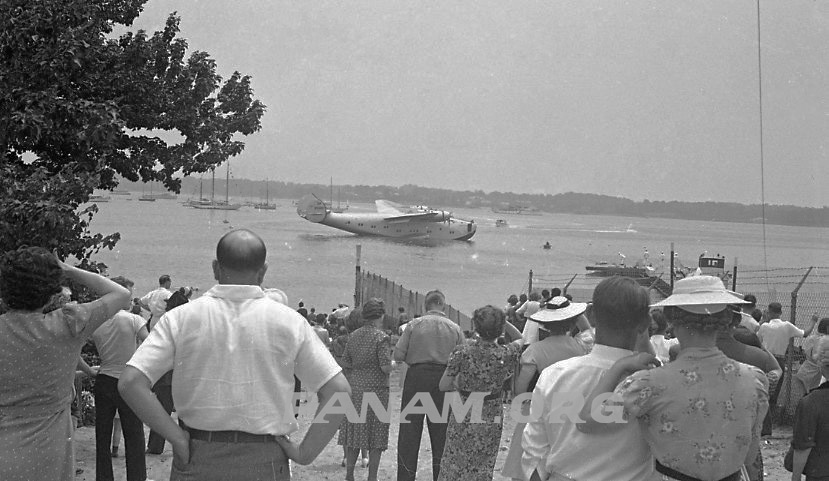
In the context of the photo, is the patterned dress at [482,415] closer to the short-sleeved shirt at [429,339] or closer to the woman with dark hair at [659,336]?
the short-sleeved shirt at [429,339]

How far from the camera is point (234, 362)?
2.44 metres

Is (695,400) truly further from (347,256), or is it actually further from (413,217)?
(413,217)

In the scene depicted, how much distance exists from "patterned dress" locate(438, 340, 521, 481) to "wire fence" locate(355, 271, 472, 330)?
11149mm

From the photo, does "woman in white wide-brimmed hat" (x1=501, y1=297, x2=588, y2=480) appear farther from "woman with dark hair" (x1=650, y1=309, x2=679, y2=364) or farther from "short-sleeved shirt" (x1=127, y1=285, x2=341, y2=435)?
"short-sleeved shirt" (x1=127, y1=285, x2=341, y2=435)

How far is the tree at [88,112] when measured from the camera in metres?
5.75

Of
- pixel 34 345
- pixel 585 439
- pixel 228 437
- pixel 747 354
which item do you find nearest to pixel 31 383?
pixel 34 345

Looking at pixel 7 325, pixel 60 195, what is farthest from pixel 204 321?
pixel 60 195

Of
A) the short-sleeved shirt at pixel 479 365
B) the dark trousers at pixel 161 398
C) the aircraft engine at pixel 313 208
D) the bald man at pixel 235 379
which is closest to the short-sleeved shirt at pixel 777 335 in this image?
the short-sleeved shirt at pixel 479 365

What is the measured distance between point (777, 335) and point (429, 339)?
4.67 meters

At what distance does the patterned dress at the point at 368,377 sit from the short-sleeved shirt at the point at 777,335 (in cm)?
449

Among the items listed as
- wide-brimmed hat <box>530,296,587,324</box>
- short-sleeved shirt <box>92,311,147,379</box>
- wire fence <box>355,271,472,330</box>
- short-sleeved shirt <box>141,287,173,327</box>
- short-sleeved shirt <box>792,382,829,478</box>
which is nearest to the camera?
short-sleeved shirt <box>792,382,829,478</box>

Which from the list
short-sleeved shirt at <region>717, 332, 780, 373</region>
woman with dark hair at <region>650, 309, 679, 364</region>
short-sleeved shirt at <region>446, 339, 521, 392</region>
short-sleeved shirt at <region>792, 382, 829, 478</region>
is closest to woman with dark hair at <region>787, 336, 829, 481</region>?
short-sleeved shirt at <region>792, 382, 829, 478</region>

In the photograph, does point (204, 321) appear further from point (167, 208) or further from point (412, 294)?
point (167, 208)

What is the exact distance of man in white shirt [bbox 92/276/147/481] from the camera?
5.20m
